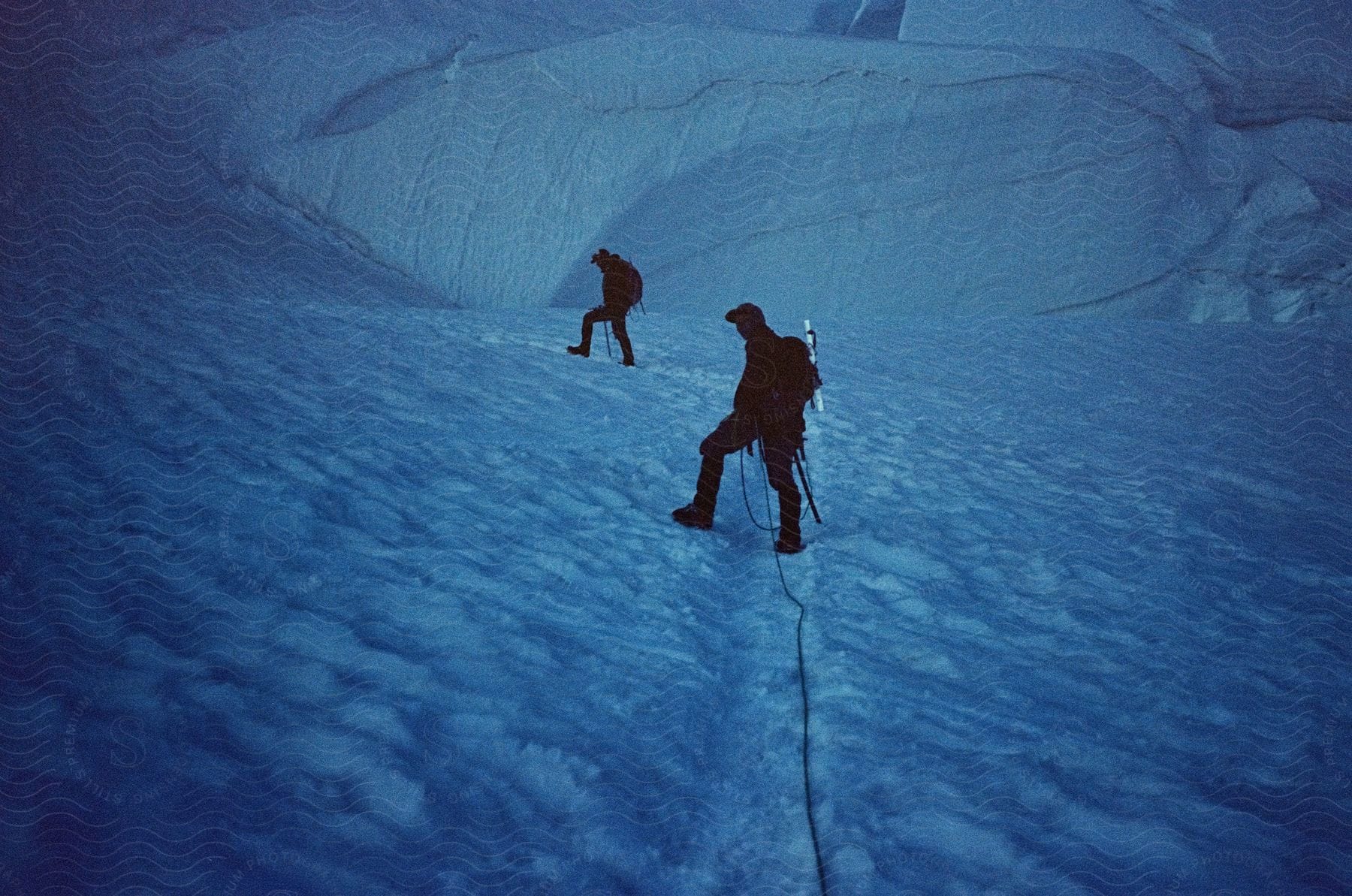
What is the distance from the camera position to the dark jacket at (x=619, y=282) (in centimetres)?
645

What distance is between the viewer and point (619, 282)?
6.54m

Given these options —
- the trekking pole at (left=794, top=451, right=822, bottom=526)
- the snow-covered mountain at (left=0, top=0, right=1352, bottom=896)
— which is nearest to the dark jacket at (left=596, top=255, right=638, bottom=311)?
the snow-covered mountain at (left=0, top=0, right=1352, bottom=896)

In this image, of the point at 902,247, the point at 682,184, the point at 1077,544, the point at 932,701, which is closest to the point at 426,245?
the point at 682,184

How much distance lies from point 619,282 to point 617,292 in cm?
9

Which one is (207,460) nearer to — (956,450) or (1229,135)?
(956,450)

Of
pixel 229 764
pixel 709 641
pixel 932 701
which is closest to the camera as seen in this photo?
pixel 229 764

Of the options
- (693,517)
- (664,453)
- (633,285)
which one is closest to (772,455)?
(693,517)

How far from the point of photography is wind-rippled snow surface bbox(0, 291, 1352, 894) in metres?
1.84

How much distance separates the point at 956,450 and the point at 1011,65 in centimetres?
720

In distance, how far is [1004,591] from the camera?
3.43 m

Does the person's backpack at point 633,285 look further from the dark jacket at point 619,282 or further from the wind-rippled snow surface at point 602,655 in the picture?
the wind-rippled snow surface at point 602,655

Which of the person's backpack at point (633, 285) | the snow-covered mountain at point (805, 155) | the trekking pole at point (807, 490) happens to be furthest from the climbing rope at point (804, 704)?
the snow-covered mountain at point (805, 155)

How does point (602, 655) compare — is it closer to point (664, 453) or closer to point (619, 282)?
point (664, 453)

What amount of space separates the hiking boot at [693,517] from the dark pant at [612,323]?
303 cm
